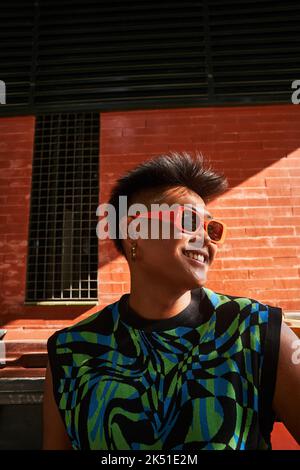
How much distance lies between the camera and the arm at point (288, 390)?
95 centimetres

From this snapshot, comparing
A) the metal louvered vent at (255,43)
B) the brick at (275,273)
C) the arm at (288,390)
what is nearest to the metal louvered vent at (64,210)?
the metal louvered vent at (255,43)

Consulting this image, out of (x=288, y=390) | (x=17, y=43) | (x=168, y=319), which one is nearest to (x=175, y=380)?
(x=168, y=319)

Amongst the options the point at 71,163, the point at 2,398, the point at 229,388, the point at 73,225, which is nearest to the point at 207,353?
the point at 229,388

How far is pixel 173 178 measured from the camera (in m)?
1.21

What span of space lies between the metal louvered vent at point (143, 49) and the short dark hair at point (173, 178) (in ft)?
7.12

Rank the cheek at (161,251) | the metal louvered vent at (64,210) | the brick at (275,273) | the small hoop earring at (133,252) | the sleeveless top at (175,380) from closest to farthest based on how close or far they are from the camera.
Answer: the sleeveless top at (175,380), the cheek at (161,251), the small hoop earring at (133,252), the brick at (275,273), the metal louvered vent at (64,210)

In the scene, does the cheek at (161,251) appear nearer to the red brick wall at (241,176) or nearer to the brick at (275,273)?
the red brick wall at (241,176)

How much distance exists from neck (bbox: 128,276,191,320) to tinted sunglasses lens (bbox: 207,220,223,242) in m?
0.20

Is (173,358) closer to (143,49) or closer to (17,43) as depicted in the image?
(143,49)

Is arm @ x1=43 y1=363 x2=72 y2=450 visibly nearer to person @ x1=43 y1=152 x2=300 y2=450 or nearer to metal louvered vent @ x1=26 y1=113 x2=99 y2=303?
person @ x1=43 y1=152 x2=300 y2=450

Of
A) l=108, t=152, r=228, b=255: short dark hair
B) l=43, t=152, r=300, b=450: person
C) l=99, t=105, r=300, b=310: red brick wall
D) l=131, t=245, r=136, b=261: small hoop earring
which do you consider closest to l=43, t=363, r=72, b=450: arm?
l=43, t=152, r=300, b=450: person

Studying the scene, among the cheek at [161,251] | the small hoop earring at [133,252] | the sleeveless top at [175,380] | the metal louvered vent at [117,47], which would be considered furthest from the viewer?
the metal louvered vent at [117,47]

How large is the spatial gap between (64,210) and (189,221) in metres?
2.89
